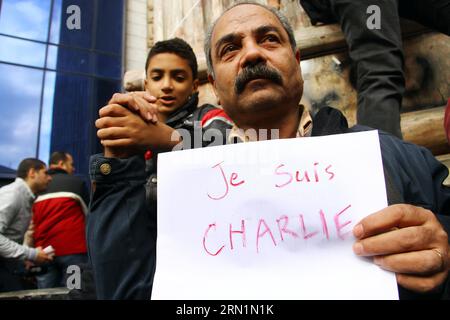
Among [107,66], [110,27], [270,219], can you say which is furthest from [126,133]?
[110,27]

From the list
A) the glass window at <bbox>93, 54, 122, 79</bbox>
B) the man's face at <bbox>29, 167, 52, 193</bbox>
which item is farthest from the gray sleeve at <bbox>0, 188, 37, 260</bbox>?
the glass window at <bbox>93, 54, 122, 79</bbox>

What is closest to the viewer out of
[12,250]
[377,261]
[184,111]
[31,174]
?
[377,261]

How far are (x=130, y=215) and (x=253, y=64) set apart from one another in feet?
1.53

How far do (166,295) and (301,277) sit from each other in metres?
0.21

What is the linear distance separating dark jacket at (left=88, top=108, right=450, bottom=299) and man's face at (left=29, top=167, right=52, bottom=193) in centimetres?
219

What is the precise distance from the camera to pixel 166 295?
0.57 metres

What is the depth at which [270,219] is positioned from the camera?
1.88ft

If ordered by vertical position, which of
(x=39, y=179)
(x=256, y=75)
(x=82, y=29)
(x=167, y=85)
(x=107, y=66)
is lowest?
(x=256, y=75)

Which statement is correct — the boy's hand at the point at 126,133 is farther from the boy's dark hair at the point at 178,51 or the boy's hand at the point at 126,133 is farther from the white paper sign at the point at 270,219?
the boy's dark hair at the point at 178,51

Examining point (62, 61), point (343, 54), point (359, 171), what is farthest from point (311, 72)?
point (62, 61)

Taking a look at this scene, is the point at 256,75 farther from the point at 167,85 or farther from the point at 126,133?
the point at 167,85

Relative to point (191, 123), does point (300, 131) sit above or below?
below

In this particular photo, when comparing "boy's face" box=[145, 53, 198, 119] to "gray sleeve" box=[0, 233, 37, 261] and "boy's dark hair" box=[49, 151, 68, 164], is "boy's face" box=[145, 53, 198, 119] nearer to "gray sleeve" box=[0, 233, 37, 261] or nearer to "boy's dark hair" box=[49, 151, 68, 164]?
"gray sleeve" box=[0, 233, 37, 261]

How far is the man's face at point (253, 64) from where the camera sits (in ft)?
2.89
